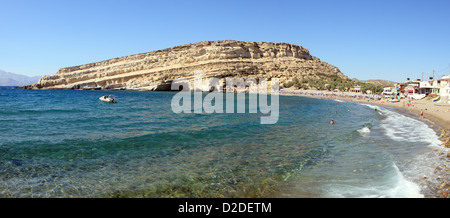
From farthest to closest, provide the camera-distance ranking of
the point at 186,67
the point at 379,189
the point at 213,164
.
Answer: the point at 186,67, the point at 213,164, the point at 379,189

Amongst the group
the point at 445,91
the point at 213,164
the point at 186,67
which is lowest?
the point at 213,164

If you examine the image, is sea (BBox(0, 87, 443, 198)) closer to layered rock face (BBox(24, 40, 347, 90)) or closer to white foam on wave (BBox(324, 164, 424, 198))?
white foam on wave (BBox(324, 164, 424, 198))

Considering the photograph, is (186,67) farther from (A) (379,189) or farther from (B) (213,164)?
(A) (379,189)

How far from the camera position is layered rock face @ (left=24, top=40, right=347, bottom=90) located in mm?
102938

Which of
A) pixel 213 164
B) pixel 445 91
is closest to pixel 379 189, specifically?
pixel 213 164

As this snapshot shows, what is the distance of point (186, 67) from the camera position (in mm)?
103625

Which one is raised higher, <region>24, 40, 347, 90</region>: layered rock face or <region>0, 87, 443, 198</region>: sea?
<region>24, 40, 347, 90</region>: layered rock face

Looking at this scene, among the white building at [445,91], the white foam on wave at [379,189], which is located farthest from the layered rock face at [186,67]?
the white foam on wave at [379,189]

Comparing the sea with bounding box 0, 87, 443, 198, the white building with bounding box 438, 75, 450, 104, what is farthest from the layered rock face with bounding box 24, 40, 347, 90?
the sea with bounding box 0, 87, 443, 198

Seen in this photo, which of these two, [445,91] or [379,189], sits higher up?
[445,91]

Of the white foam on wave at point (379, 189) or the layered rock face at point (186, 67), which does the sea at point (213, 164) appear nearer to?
the white foam on wave at point (379, 189)

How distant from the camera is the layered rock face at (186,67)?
10294 centimetres
